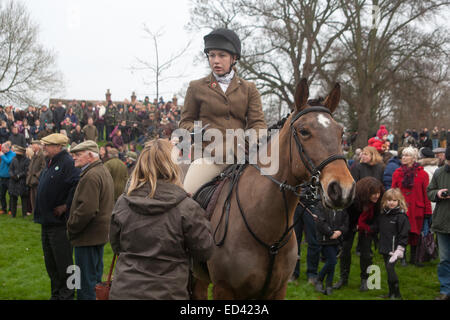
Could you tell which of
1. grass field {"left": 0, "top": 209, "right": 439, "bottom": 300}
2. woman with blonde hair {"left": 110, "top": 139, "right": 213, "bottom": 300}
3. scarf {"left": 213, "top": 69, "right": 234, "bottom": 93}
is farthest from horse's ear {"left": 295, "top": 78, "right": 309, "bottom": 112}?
grass field {"left": 0, "top": 209, "right": 439, "bottom": 300}

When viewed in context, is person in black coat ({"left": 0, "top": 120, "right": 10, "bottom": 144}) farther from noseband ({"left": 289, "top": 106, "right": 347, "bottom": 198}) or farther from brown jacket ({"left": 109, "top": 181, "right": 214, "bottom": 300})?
noseband ({"left": 289, "top": 106, "right": 347, "bottom": 198})

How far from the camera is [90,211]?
5238mm

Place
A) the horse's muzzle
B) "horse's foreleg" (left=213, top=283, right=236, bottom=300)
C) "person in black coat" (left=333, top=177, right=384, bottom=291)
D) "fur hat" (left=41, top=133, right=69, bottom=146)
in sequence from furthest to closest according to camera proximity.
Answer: "person in black coat" (left=333, top=177, right=384, bottom=291), "fur hat" (left=41, top=133, right=69, bottom=146), "horse's foreleg" (left=213, top=283, right=236, bottom=300), the horse's muzzle

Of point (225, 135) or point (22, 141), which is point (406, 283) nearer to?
point (225, 135)

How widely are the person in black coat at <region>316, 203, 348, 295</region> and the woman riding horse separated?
286cm

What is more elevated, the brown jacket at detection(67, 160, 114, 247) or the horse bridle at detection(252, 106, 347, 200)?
the horse bridle at detection(252, 106, 347, 200)

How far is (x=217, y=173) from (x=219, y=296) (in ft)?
4.37

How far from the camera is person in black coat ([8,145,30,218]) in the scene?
12.0m

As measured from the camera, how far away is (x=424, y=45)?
20.8 m

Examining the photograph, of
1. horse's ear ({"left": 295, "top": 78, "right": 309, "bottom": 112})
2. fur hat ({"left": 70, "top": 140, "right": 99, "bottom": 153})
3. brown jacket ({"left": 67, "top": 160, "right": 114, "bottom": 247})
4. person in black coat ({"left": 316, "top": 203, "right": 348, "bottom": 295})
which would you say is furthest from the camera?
person in black coat ({"left": 316, "top": 203, "right": 348, "bottom": 295})

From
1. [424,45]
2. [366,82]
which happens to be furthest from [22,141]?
[424,45]

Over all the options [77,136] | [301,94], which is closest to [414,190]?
[301,94]

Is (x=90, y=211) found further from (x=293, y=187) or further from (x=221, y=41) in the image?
(x=293, y=187)

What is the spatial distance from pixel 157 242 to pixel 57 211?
11.7ft
